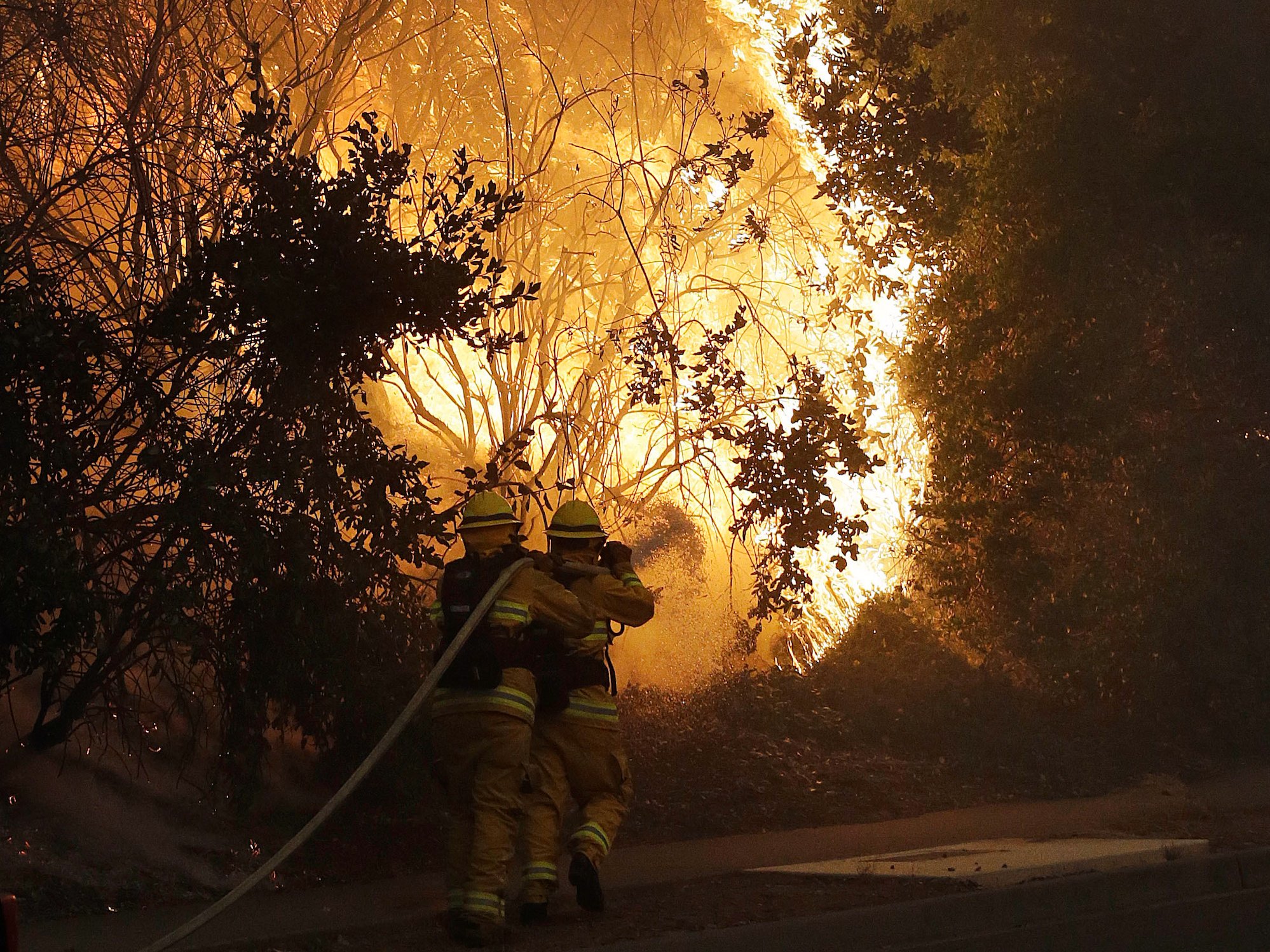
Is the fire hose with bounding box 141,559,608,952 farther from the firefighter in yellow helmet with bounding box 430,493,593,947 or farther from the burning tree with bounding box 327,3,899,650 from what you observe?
the burning tree with bounding box 327,3,899,650

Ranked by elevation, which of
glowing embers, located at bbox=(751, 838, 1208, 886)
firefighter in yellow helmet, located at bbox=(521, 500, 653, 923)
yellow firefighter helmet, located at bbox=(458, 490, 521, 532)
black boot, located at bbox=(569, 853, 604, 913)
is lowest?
black boot, located at bbox=(569, 853, 604, 913)

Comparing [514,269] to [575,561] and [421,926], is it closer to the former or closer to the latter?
[575,561]

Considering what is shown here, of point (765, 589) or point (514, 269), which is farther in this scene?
point (514, 269)

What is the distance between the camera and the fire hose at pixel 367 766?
482cm

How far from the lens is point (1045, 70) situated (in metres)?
12.7

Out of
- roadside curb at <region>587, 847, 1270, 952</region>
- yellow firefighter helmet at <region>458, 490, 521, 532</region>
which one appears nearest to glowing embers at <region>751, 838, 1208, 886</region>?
roadside curb at <region>587, 847, 1270, 952</region>

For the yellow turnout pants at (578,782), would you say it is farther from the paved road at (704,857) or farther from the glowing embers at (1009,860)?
the glowing embers at (1009,860)

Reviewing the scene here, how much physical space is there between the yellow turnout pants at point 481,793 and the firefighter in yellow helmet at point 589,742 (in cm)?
21

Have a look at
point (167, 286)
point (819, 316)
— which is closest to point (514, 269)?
point (819, 316)

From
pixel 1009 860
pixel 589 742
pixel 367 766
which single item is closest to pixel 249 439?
pixel 367 766

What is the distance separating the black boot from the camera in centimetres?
609

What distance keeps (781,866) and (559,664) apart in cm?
207

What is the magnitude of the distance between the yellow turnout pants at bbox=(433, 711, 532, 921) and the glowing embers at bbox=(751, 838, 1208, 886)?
1.94 metres

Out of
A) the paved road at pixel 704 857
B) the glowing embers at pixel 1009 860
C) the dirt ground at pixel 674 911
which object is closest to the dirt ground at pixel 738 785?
the dirt ground at pixel 674 911
